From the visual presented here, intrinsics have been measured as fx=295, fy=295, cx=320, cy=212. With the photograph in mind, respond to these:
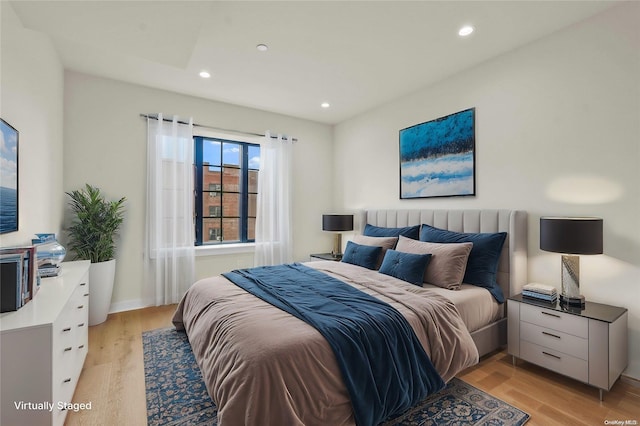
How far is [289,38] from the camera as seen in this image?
2574 mm

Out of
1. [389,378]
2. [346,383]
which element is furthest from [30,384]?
[389,378]

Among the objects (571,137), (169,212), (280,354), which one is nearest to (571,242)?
(571,137)

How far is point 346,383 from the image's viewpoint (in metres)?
1.49

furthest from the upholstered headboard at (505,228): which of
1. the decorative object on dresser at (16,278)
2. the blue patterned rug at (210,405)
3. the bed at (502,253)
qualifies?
the decorative object on dresser at (16,278)

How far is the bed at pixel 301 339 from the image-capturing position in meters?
1.37

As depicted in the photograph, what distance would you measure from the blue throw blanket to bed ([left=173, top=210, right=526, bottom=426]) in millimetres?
53

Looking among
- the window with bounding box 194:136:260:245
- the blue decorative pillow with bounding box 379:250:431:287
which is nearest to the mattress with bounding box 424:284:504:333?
the blue decorative pillow with bounding box 379:250:431:287

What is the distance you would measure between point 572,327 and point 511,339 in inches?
18.2

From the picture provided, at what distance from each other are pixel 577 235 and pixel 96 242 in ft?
14.1

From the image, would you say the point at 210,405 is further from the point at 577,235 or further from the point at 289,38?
the point at 289,38

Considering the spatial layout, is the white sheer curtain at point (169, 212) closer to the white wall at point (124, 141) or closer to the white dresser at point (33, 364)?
the white wall at point (124, 141)

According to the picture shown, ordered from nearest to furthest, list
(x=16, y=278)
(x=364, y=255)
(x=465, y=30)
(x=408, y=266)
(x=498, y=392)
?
(x=16, y=278)
(x=498, y=392)
(x=465, y=30)
(x=408, y=266)
(x=364, y=255)

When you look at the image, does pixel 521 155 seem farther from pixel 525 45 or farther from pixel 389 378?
pixel 389 378

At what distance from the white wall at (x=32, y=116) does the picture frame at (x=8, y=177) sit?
0.23ft
